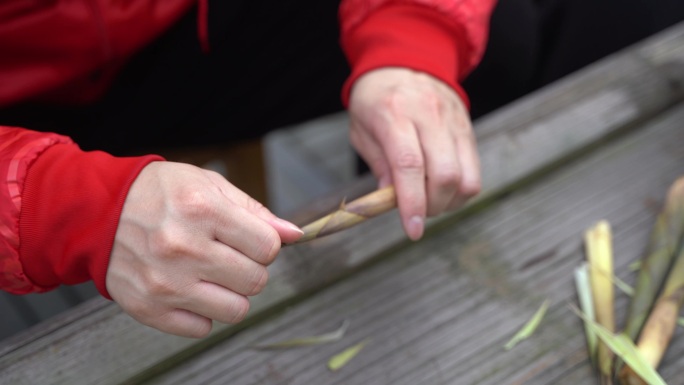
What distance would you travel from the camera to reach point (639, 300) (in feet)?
2.41

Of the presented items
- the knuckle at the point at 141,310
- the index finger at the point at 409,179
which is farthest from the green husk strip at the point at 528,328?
the knuckle at the point at 141,310

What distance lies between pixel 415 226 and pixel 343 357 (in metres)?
0.17

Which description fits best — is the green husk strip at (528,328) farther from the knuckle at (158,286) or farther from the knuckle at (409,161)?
the knuckle at (158,286)

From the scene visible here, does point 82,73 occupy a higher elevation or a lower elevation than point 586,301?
higher

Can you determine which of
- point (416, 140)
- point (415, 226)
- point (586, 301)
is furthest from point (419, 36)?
point (586, 301)

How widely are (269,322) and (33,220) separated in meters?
0.28

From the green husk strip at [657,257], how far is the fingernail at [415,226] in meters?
0.26

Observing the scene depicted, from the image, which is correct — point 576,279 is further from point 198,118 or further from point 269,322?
point 198,118

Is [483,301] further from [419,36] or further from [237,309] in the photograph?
[419,36]

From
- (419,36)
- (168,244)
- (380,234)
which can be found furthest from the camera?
(419,36)

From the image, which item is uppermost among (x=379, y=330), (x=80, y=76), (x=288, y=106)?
(x=80, y=76)

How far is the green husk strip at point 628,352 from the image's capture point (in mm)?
646

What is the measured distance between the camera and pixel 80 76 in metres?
1.04

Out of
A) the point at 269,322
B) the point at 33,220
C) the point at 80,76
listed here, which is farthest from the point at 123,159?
the point at 80,76
